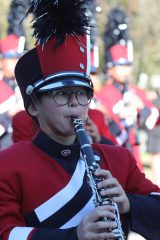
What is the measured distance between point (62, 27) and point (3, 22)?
65.7 ft

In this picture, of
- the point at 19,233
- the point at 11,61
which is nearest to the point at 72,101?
the point at 19,233

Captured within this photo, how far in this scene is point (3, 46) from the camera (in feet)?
25.6

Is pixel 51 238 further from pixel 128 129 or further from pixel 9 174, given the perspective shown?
pixel 128 129

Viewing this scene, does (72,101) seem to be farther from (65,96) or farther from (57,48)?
(57,48)

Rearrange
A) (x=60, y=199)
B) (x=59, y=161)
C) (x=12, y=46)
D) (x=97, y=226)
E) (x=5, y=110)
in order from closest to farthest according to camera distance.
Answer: (x=97, y=226) → (x=60, y=199) → (x=59, y=161) → (x=5, y=110) → (x=12, y=46)

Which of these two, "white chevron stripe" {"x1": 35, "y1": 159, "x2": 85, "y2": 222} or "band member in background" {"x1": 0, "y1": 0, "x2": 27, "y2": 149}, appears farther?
"band member in background" {"x1": 0, "y1": 0, "x2": 27, "y2": 149}

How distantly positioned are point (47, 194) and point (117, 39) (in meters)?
7.69

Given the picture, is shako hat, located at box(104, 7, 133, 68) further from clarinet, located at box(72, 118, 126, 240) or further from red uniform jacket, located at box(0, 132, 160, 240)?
clarinet, located at box(72, 118, 126, 240)

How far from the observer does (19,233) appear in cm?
255

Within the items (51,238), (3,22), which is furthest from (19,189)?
(3,22)

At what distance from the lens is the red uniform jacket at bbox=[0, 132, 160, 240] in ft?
8.55

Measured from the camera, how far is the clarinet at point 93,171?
2481mm

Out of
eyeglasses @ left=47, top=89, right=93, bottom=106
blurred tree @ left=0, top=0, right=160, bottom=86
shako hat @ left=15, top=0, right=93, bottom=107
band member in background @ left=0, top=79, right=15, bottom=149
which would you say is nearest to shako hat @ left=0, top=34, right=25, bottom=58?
band member in background @ left=0, top=79, right=15, bottom=149

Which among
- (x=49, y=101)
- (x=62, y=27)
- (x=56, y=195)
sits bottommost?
(x=56, y=195)
